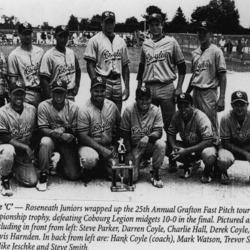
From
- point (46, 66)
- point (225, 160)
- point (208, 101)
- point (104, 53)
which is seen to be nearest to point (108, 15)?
point (104, 53)

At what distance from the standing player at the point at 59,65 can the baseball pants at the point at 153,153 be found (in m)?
1.25

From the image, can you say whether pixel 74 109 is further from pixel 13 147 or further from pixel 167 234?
pixel 167 234

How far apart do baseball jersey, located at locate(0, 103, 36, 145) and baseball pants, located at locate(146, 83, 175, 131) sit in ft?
5.49

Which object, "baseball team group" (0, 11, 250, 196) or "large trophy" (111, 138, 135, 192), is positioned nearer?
"large trophy" (111, 138, 135, 192)

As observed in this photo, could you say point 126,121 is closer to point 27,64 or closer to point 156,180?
point 156,180

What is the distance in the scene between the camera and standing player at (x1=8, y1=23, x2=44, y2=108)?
515cm

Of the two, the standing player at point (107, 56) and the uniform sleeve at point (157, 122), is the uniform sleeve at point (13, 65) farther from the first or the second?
the uniform sleeve at point (157, 122)

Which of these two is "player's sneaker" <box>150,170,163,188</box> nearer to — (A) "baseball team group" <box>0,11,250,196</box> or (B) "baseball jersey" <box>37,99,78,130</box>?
(A) "baseball team group" <box>0,11,250,196</box>

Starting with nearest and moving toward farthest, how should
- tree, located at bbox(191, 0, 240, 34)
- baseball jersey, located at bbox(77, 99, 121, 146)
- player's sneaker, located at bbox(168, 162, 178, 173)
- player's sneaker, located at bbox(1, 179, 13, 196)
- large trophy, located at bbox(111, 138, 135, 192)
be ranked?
player's sneaker, located at bbox(1, 179, 13, 196)
large trophy, located at bbox(111, 138, 135, 192)
baseball jersey, located at bbox(77, 99, 121, 146)
player's sneaker, located at bbox(168, 162, 178, 173)
tree, located at bbox(191, 0, 240, 34)

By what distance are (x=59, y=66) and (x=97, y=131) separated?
107 cm

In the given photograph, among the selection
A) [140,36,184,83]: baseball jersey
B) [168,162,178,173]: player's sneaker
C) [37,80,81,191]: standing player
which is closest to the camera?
[37,80,81,191]: standing player

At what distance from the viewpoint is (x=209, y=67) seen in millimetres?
5324

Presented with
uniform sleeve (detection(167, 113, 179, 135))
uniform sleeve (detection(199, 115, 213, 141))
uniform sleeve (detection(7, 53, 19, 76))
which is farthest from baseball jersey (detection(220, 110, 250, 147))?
uniform sleeve (detection(7, 53, 19, 76))

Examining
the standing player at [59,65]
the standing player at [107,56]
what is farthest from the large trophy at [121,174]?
the standing player at [59,65]
